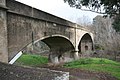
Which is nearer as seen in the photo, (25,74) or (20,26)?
(25,74)

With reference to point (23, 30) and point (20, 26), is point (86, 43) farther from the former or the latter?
point (20, 26)

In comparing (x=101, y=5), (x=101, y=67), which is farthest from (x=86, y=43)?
(x=101, y=5)

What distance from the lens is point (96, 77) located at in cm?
1289

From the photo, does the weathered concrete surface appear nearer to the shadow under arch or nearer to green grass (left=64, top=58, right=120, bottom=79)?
green grass (left=64, top=58, right=120, bottom=79)

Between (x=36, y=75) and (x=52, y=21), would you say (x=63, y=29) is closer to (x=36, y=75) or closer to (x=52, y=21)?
(x=52, y=21)

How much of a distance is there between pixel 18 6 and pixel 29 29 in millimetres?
1773

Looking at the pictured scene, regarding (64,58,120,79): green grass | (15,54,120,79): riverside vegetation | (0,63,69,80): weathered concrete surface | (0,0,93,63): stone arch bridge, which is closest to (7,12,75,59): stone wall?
(0,0,93,63): stone arch bridge

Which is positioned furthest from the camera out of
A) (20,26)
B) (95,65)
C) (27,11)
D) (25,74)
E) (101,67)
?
(95,65)

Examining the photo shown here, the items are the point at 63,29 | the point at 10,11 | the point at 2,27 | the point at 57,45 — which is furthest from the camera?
the point at 57,45

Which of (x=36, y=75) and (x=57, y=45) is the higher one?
(x=57, y=45)

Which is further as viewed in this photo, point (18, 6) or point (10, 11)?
point (18, 6)

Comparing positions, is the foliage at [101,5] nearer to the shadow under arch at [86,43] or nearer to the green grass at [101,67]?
the green grass at [101,67]

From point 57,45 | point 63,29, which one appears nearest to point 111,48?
point 57,45

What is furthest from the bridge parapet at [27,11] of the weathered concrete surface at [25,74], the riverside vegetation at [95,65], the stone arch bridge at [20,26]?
the riverside vegetation at [95,65]
